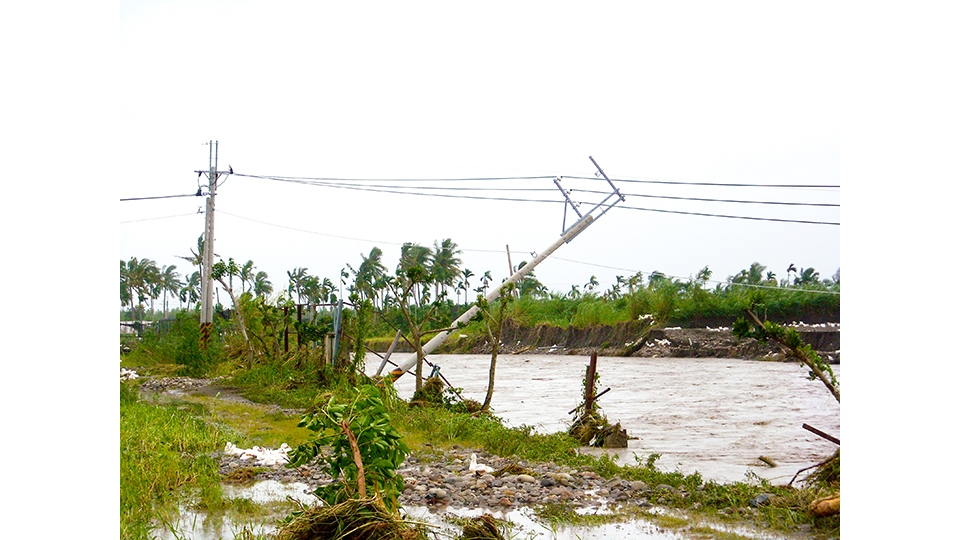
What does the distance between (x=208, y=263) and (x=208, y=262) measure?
0.01 meters

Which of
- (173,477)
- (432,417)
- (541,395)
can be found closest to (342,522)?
(173,477)

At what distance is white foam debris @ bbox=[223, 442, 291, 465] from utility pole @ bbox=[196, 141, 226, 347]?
322 cm

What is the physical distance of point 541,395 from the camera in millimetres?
8297

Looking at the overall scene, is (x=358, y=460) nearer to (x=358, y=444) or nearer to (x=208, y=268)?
(x=358, y=444)

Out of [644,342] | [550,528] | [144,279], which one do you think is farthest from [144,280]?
[550,528]

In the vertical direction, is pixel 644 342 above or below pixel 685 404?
above

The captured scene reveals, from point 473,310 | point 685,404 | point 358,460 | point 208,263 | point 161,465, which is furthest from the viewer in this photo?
point 685,404

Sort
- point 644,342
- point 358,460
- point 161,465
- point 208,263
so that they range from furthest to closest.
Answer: point 644,342
point 208,263
point 161,465
point 358,460

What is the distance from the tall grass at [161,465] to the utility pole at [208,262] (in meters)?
2.30

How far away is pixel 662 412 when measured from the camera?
8.30 metres

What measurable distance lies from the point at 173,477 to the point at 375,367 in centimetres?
337

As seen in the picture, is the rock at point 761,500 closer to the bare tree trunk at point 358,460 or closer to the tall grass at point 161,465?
the bare tree trunk at point 358,460

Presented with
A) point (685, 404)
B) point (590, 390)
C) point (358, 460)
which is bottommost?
point (685, 404)
